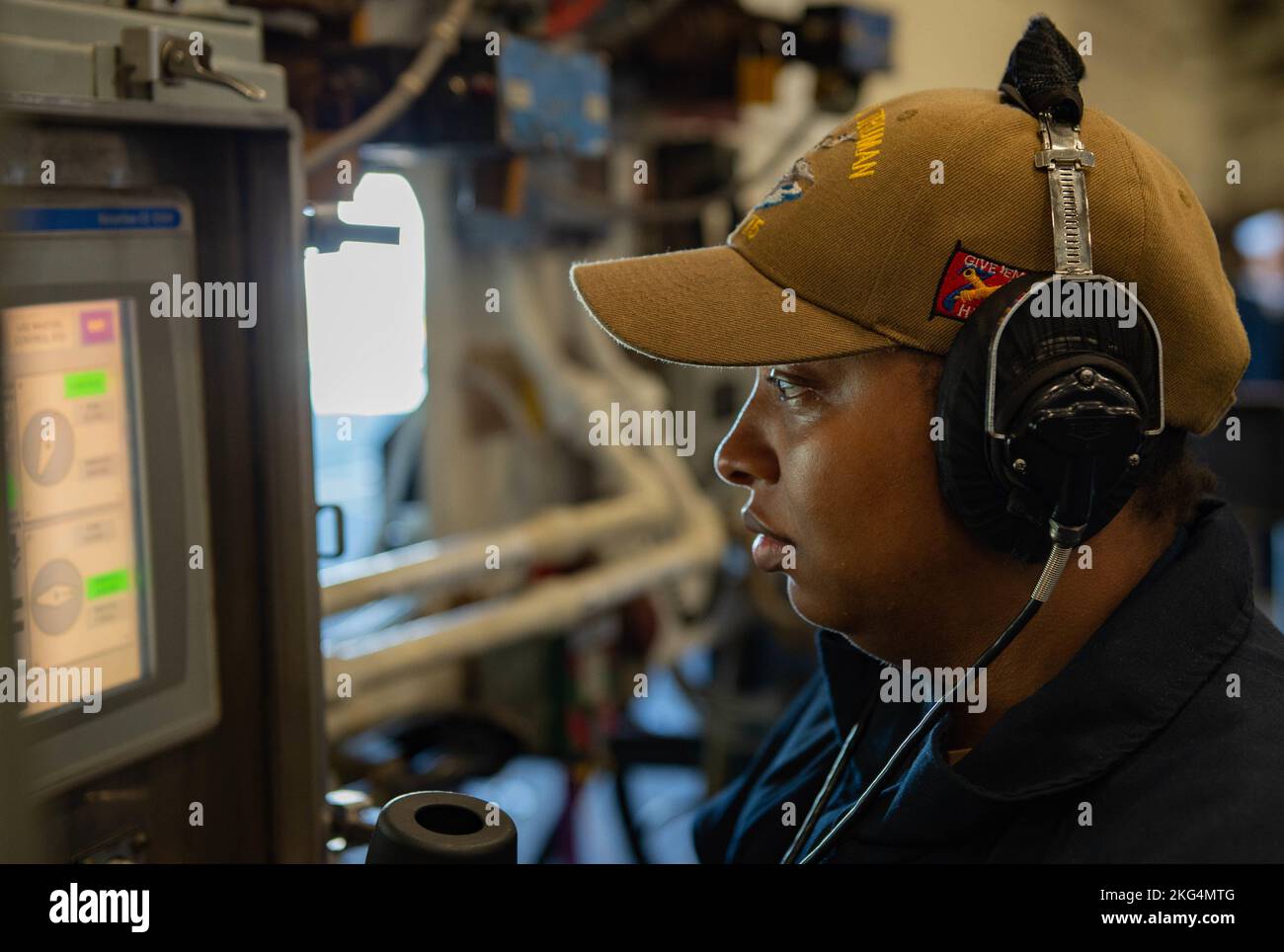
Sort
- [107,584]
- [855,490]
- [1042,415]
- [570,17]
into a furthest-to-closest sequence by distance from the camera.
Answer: [570,17] → [107,584] → [855,490] → [1042,415]

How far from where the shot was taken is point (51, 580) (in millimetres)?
934

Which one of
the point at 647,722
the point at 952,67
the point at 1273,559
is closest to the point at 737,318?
the point at 647,722

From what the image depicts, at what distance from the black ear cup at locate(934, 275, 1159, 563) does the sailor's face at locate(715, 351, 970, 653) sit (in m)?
0.04

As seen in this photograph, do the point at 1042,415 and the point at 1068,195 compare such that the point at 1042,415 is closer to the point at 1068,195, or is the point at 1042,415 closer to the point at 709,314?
the point at 1068,195

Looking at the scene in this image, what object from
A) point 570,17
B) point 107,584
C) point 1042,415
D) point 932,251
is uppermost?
point 570,17

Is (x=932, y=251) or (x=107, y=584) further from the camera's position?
(x=107, y=584)

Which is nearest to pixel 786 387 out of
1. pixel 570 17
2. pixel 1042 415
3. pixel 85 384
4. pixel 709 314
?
pixel 709 314

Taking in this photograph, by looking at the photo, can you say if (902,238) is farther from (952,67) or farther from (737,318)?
(952,67)

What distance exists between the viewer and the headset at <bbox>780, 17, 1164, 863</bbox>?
77 centimetres

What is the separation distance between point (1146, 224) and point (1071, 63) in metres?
0.15

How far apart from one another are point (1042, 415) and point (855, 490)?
6.0 inches

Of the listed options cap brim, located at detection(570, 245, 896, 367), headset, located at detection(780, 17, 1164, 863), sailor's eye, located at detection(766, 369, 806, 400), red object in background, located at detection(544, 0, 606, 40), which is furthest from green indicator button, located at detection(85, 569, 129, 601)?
red object in background, located at detection(544, 0, 606, 40)

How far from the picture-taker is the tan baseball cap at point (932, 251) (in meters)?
0.81

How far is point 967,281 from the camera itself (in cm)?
82
